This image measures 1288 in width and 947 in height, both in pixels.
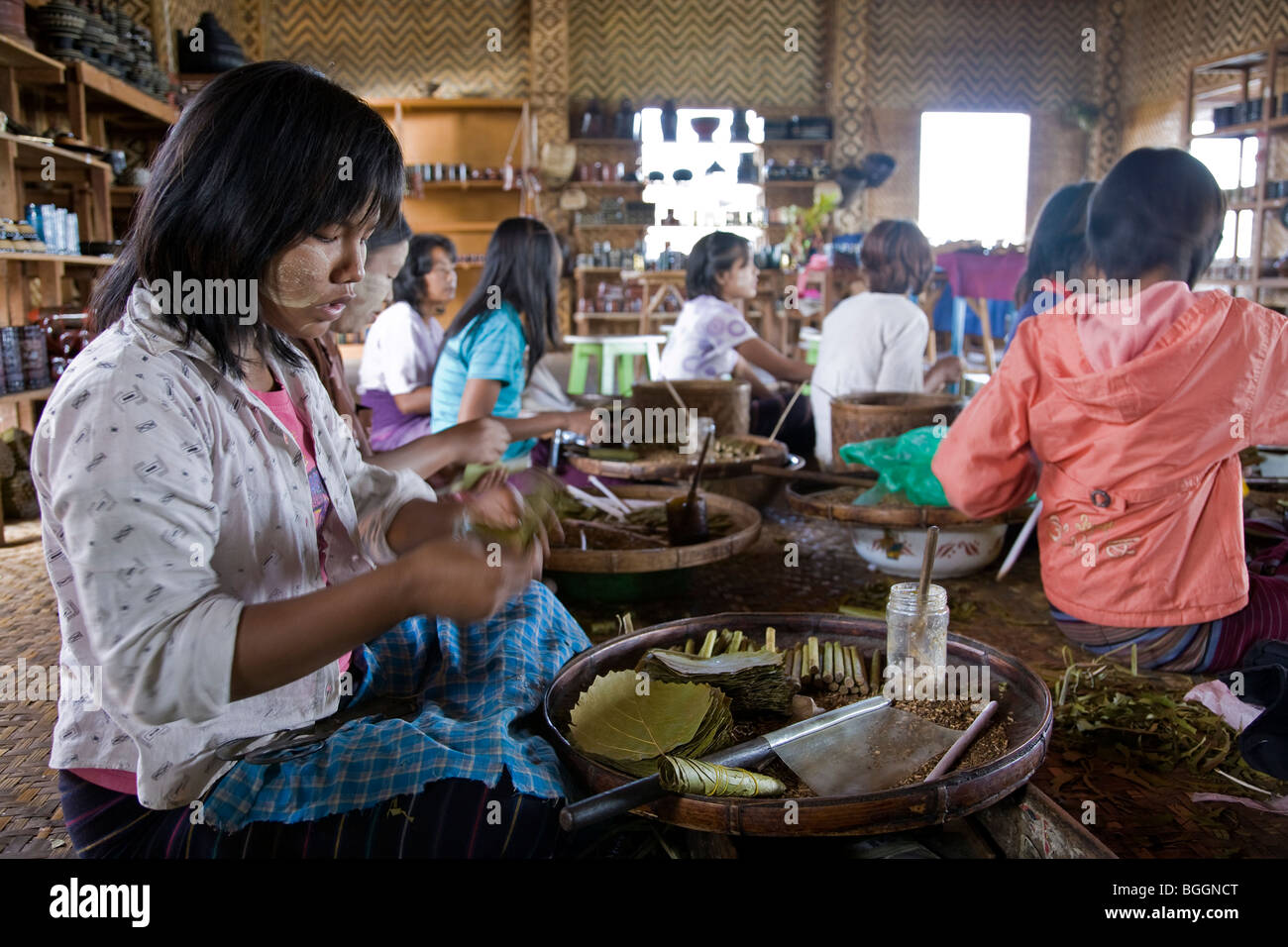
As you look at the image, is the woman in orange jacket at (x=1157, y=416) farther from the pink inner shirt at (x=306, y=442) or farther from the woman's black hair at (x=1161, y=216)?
the pink inner shirt at (x=306, y=442)

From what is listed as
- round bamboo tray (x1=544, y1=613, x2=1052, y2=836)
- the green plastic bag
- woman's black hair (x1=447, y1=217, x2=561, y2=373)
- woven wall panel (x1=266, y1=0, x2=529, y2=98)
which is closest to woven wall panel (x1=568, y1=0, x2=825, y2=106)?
woven wall panel (x1=266, y1=0, x2=529, y2=98)

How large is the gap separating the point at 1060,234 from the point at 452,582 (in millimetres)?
2756

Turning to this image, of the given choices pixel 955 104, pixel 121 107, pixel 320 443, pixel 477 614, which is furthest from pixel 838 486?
pixel 955 104

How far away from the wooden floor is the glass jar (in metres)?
0.31

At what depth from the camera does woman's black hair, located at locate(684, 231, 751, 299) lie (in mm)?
4688

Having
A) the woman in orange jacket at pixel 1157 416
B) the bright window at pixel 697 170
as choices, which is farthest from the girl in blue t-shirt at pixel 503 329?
the bright window at pixel 697 170

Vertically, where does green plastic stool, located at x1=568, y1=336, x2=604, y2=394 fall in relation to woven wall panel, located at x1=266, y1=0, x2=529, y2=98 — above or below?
below

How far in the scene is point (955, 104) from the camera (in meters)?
11.7

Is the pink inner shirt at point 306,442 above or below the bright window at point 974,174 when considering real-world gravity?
below

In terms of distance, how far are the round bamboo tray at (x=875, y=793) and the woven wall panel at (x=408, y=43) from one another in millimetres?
10985

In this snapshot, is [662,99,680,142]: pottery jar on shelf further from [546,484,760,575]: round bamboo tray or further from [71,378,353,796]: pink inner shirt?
[71,378,353,796]: pink inner shirt

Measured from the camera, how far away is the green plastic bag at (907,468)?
9.20 ft
